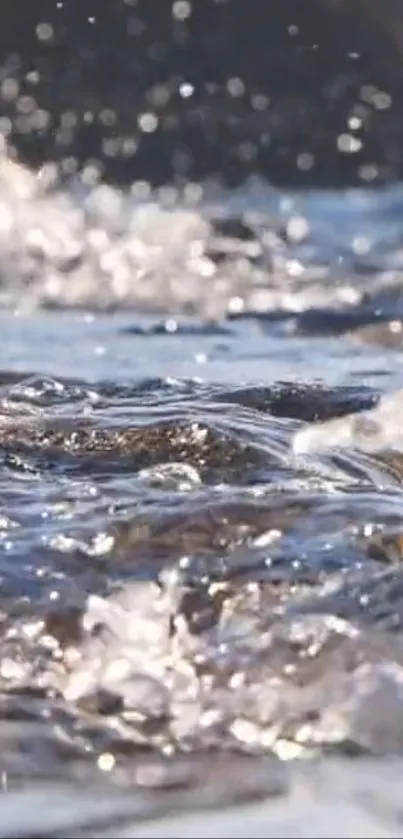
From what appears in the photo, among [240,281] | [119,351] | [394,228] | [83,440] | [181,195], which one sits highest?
[181,195]

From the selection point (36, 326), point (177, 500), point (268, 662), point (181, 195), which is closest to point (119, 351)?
point (36, 326)

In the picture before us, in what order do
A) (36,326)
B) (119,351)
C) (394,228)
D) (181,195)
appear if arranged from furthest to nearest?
(181,195), (394,228), (36,326), (119,351)

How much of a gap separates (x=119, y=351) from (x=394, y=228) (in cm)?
291

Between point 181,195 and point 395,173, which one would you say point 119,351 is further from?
point 395,173

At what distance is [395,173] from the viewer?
9055mm

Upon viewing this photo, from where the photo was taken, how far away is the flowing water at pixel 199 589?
2125 mm

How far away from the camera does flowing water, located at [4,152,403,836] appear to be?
2.12m

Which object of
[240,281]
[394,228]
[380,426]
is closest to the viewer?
[380,426]

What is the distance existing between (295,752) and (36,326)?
3371 mm

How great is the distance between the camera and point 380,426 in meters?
3.66

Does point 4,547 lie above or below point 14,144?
below

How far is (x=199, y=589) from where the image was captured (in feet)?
8.36

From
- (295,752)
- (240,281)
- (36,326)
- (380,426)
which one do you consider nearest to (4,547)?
(295,752)

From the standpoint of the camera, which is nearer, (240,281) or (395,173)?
(240,281)
